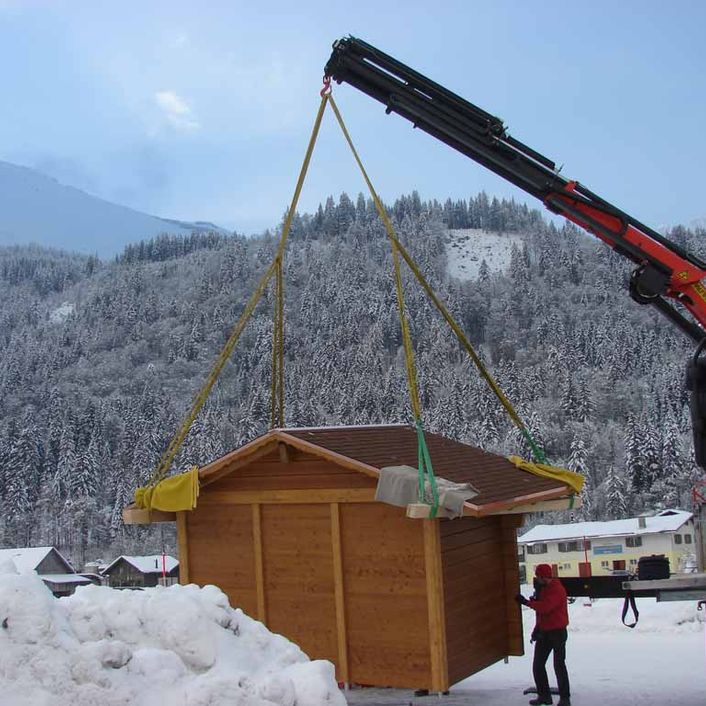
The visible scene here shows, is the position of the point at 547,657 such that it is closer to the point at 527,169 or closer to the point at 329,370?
the point at 527,169

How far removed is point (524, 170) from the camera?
9766 millimetres

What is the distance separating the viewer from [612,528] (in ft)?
181

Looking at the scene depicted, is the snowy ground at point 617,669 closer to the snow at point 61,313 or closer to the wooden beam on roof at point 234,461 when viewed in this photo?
the wooden beam on roof at point 234,461

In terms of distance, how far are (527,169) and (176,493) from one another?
5.48 m

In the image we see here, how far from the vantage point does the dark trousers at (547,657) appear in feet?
29.2

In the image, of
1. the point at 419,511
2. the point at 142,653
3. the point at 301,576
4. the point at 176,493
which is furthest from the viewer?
the point at 176,493

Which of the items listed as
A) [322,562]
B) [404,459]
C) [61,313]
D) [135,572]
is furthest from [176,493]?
[61,313]

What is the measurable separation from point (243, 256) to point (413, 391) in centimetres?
18761

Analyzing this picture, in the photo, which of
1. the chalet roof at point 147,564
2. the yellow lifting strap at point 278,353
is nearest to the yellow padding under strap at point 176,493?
the yellow lifting strap at point 278,353

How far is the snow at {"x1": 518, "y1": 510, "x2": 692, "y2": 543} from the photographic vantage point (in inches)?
2053

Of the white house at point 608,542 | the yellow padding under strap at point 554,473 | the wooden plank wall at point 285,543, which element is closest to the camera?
the wooden plank wall at point 285,543

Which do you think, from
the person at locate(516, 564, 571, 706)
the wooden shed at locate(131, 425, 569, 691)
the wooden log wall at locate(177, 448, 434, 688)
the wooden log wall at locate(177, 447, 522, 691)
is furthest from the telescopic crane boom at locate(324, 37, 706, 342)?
the wooden log wall at locate(177, 448, 434, 688)

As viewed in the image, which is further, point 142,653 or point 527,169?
point 527,169

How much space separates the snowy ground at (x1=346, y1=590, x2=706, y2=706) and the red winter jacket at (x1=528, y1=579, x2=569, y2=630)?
1.01 m
